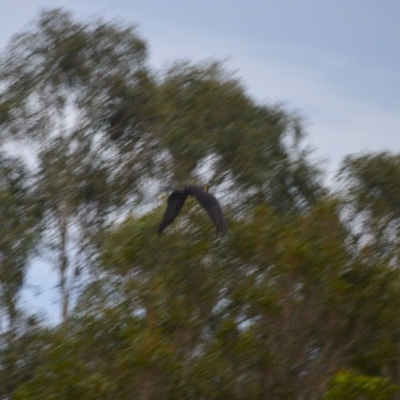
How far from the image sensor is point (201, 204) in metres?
17.2

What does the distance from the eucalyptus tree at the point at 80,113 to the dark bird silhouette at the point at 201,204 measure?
9.66 m

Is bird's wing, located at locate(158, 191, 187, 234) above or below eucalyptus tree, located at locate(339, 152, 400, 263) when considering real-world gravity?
above

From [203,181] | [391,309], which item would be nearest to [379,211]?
[203,181]

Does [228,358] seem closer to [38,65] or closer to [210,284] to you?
[210,284]

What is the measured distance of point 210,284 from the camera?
19875mm

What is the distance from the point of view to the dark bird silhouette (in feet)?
56.2

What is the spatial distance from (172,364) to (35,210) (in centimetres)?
1057

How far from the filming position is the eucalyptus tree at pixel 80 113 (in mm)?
27672

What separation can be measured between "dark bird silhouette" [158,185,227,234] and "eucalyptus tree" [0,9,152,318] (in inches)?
380

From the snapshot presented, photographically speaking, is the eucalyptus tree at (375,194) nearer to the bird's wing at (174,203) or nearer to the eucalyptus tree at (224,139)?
the eucalyptus tree at (224,139)

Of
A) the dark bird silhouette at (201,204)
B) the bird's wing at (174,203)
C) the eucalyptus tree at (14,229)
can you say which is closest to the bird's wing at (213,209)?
the dark bird silhouette at (201,204)

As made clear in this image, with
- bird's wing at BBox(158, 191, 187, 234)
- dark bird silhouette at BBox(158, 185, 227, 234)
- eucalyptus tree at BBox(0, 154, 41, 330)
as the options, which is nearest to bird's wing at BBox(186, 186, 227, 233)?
dark bird silhouette at BBox(158, 185, 227, 234)

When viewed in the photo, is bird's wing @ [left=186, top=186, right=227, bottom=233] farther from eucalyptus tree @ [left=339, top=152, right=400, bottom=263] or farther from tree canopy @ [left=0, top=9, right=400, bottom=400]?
eucalyptus tree @ [left=339, top=152, right=400, bottom=263]

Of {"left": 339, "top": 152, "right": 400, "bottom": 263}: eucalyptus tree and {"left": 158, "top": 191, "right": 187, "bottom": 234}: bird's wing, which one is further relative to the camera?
{"left": 339, "top": 152, "right": 400, "bottom": 263}: eucalyptus tree
